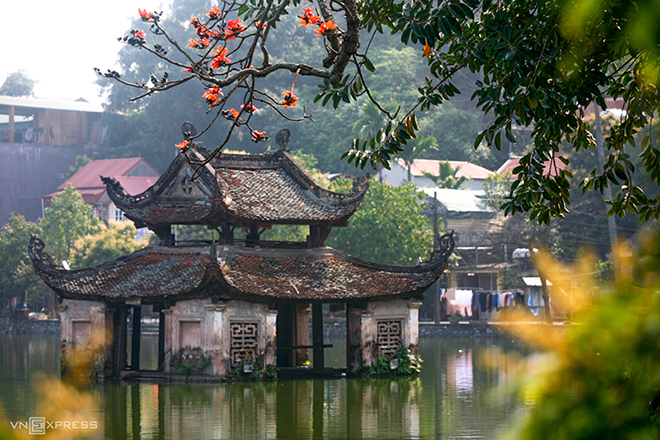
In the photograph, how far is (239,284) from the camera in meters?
22.1

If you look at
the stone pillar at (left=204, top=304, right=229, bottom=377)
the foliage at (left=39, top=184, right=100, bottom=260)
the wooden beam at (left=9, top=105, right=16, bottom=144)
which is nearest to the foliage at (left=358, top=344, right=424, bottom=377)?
the stone pillar at (left=204, top=304, right=229, bottom=377)

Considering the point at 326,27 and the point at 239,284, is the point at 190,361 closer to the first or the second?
the point at 239,284

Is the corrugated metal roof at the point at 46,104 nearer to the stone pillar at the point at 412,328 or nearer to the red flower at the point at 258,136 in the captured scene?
the stone pillar at the point at 412,328

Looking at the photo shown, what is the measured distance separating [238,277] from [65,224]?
107 ft

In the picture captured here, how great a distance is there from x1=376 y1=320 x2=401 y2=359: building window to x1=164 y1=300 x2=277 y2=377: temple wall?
118 inches

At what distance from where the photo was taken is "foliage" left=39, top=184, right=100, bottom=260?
5128 cm

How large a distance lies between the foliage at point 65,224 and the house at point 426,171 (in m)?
18.9

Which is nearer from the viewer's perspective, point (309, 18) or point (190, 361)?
point (309, 18)

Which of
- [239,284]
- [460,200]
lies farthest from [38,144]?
[239,284]

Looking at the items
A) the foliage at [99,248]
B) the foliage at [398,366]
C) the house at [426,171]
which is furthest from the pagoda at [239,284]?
the house at [426,171]

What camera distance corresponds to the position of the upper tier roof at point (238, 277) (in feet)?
72.8

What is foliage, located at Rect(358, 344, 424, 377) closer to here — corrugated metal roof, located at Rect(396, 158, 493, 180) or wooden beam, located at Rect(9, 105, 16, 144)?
corrugated metal roof, located at Rect(396, 158, 493, 180)

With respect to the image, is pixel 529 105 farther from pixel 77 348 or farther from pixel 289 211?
pixel 77 348

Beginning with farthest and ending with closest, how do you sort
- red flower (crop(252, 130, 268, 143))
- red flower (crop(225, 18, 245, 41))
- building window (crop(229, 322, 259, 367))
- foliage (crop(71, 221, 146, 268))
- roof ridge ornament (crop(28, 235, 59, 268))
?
foliage (crop(71, 221, 146, 268)), roof ridge ornament (crop(28, 235, 59, 268)), building window (crop(229, 322, 259, 367)), red flower (crop(252, 130, 268, 143)), red flower (crop(225, 18, 245, 41))
